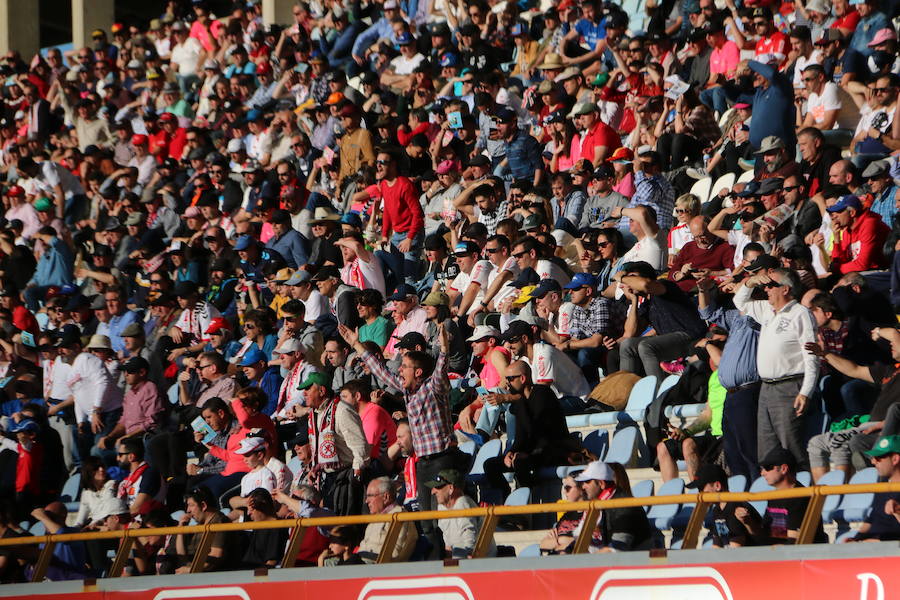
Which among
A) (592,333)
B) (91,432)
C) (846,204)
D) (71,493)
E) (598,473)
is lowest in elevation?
(71,493)

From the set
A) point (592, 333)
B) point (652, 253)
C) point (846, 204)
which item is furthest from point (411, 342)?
point (846, 204)

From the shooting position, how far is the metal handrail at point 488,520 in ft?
20.2

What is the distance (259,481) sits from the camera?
32.8 ft

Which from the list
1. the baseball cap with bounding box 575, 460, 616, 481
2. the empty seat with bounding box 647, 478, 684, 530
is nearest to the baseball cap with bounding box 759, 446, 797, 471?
the empty seat with bounding box 647, 478, 684, 530

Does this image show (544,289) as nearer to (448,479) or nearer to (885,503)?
(448,479)

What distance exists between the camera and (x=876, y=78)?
1188cm

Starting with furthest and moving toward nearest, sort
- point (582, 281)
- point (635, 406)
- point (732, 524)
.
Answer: point (582, 281), point (635, 406), point (732, 524)

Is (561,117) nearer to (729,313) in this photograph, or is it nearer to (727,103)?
(727,103)

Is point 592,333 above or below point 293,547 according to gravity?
above

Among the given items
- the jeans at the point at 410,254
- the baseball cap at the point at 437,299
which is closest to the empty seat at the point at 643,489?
the baseball cap at the point at 437,299

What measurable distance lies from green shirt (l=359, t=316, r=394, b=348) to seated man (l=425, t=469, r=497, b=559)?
109 inches

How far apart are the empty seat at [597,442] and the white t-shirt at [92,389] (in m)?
4.96

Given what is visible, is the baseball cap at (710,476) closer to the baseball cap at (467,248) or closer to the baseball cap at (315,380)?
the baseball cap at (315,380)

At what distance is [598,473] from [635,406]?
5.25ft
